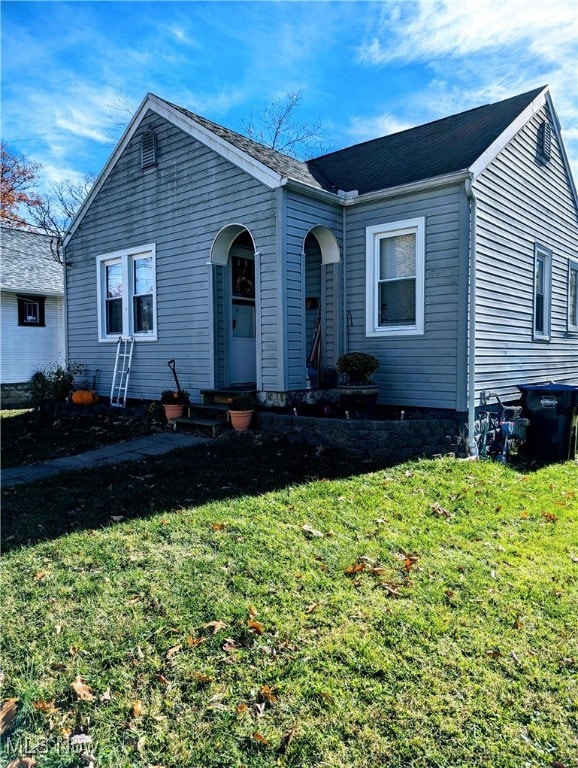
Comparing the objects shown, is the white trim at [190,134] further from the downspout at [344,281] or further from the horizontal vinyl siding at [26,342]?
the horizontal vinyl siding at [26,342]

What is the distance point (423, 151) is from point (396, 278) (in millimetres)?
2988

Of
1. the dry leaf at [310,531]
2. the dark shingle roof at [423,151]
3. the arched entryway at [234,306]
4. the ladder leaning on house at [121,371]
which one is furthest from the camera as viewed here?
the ladder leaning on house at [121,371]

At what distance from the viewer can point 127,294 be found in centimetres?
1054

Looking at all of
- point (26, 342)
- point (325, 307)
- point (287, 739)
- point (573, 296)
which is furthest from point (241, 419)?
point (26, 342)

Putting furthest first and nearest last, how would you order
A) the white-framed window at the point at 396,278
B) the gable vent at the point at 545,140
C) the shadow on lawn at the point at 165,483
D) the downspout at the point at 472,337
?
the gable vent at the point at 545,140
the white-framed window at the point at 396,278
the downspout at the point at 472,337
the shadow on lawn at the point at 165,483

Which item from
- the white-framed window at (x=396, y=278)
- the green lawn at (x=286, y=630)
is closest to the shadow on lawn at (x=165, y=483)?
the green lawn at (x=286, y=630)

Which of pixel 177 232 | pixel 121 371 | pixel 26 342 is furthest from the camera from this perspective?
pixel 26 342

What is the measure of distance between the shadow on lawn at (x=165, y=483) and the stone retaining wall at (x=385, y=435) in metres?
0.21

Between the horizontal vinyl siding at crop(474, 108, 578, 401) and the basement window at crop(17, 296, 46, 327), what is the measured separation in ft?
50.1

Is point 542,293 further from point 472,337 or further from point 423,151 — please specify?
point 472,337

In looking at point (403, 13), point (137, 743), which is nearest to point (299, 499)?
point (137, 743)

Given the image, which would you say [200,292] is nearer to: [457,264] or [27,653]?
A: [457,264]

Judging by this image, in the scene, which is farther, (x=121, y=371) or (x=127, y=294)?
(x=121, y=371)

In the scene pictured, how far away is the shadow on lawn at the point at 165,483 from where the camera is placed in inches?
175
